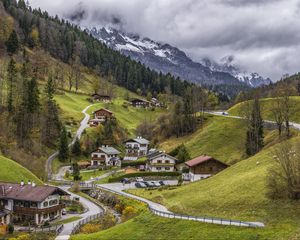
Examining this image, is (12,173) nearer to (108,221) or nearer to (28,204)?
(28,204)

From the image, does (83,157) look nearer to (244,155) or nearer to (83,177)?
(83,177)

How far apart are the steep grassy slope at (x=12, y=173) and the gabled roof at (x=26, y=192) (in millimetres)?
9661

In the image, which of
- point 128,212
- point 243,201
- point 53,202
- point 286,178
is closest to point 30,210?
point 53,202

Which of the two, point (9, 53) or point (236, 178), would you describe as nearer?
point (236, 178)

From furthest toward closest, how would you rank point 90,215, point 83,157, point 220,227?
point 83,157 < point 90,215 < point 220,227

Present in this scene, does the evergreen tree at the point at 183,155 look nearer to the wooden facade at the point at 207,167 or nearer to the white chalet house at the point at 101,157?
the wooden facade at the point at 207,167

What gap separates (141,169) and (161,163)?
6243mm

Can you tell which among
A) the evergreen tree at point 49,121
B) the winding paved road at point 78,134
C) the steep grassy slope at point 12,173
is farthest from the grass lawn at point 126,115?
the steep grassy slope at point 12,173

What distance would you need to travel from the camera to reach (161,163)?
399 ft

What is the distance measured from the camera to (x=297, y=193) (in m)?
57.1

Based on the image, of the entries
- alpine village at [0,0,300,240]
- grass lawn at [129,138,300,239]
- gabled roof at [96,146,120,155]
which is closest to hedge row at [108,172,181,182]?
alpine village at [0,0,300,240]

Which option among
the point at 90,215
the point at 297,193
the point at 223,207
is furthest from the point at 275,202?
the point at 90,215

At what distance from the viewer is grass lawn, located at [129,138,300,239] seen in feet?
168

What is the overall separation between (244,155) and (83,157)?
54467 mm
